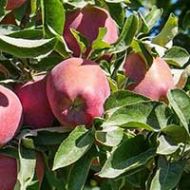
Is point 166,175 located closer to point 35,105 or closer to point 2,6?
point 35,105

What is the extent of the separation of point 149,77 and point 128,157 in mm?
186

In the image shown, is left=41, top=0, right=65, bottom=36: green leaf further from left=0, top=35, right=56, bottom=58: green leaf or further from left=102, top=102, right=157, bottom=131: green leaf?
left=102, top=102, right=157, bottom=131: green leaf

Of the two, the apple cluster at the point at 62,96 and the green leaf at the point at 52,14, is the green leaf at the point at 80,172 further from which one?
the green leaf at the point at 52,14

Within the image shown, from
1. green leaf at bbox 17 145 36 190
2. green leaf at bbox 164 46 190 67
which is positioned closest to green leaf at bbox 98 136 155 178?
green leaf at bbox 17 145 36 190

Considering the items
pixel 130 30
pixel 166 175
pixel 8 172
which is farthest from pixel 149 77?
pixel 8 172

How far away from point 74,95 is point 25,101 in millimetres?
96

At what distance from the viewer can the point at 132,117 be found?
3.52 ft

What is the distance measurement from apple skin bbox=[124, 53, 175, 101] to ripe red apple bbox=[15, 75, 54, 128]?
168 mm

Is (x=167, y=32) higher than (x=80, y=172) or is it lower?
higher

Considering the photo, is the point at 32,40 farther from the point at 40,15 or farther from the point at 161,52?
the point at 161,52

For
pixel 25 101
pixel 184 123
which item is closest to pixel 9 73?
pixel 25 101

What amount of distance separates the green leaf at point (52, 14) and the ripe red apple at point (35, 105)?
10 cm

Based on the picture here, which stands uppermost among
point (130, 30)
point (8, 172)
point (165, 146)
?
point (130, 30)

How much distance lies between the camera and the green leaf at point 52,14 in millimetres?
1139
